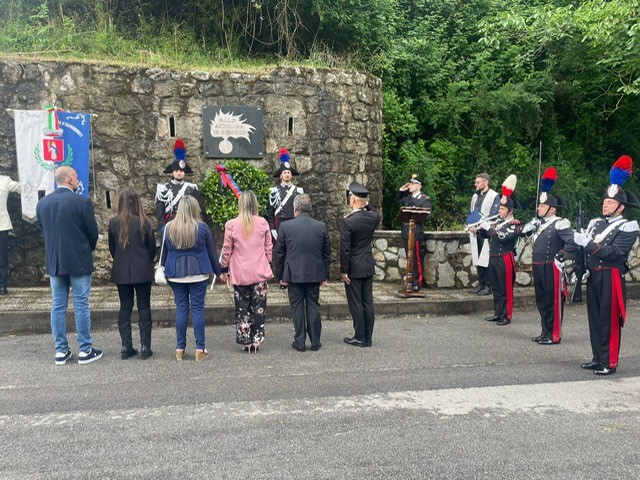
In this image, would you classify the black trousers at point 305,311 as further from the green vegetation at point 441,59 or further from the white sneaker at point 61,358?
the green vegetation at point 441,59

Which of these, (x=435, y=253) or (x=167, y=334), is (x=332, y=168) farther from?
(x=167, y=334)

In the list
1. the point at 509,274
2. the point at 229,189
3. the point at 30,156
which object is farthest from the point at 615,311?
the point at 30,156

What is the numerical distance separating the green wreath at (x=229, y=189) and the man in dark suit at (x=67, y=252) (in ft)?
12.9

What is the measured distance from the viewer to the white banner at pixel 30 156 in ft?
31.9

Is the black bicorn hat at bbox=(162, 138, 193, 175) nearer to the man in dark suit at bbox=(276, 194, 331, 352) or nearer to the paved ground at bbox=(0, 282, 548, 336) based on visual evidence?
the paved ground at bbox=(0, 282, 548, 336)

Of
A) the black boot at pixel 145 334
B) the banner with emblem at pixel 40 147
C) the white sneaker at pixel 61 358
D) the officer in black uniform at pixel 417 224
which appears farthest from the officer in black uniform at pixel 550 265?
the banner with emblem at pixel 40 147

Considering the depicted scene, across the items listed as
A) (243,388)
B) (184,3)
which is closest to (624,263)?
(243,388)

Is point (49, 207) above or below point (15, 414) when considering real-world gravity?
above

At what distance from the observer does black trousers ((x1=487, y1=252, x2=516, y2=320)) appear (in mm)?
8602

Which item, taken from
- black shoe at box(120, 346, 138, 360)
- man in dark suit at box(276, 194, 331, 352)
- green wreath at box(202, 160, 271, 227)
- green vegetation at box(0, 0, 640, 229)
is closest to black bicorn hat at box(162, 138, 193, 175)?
green wreath at box(202, 160, 271, 227)

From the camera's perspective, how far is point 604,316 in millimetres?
6293

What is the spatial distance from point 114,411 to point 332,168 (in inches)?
282

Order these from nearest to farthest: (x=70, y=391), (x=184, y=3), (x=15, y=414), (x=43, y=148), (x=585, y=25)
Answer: (x=15, y=414) → (x=70, y=391) → (x=43, y=148) → (x=585, y=25) → (x=184, y=3)

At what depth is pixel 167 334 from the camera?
784 centimetres
